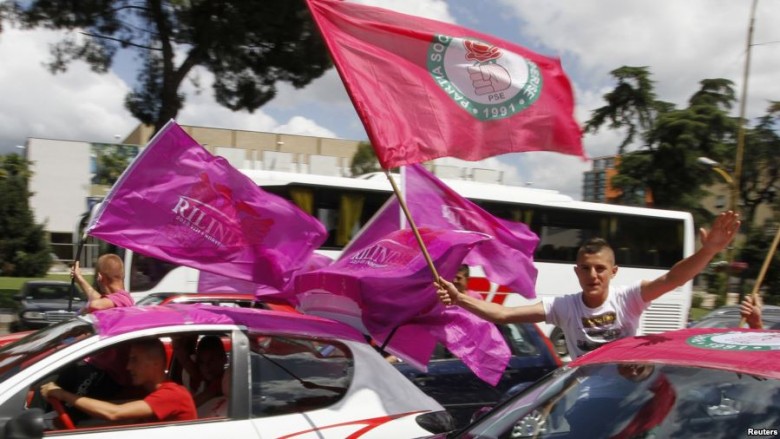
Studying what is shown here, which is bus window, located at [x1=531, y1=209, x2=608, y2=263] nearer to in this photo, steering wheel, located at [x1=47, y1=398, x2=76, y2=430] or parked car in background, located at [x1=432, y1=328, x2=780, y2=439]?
parked car in background, located at [x1=432, y1=328, x2=780, y2=439]

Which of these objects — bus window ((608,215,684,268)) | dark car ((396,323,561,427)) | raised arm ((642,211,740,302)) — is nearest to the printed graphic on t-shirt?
raised arm ((642,211,740,302))

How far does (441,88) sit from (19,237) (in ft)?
153

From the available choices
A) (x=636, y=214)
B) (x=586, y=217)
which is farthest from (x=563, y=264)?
(x=636, y=214)

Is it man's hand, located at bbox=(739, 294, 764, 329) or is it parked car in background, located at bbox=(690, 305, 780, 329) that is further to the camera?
parked car in background, located at bbox=(690, 305, 780, 329)

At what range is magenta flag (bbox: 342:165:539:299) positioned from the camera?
4957mm

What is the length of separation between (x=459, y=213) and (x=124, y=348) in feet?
7.44

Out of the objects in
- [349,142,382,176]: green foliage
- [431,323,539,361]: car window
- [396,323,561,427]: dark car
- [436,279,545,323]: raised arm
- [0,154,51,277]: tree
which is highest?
[349,142,382,176]: green foliage

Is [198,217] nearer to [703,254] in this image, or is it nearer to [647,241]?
[703,254]

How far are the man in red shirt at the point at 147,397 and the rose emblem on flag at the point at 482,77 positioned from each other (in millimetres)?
A: 2303

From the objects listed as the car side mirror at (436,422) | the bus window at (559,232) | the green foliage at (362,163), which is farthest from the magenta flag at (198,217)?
the green foliage at (362,163)

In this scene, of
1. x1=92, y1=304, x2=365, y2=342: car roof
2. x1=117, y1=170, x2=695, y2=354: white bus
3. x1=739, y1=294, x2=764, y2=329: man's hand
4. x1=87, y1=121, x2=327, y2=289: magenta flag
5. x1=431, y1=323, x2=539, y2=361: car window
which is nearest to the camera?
x1=92, y1=304, x2=365, y2=342: car roof

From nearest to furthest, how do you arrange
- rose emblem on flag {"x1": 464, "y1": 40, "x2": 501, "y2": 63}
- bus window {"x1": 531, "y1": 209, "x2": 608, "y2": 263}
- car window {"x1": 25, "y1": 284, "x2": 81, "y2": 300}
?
rose emblem on flag {"x1": 464, "y1": 40, "x2": 501, "y2": 63} → car window {"x1": 25, "y1": 284, "x2": 81, "y2": 300} → bus window {"x1": 531, "y1": 209, "x2": 608, "y2": 263}

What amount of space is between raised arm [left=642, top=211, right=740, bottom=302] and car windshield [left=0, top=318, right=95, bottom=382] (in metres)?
2.93

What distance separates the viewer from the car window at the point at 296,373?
3.86 m
